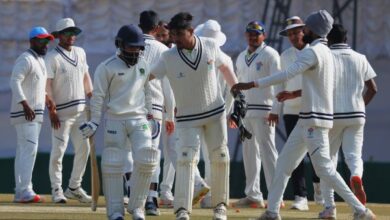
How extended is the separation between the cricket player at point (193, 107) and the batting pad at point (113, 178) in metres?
0.57

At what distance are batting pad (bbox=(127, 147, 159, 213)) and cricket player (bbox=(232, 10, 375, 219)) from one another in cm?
104

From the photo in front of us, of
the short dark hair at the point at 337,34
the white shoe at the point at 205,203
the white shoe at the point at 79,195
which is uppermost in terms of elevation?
the short dark hair at the point at 337,34

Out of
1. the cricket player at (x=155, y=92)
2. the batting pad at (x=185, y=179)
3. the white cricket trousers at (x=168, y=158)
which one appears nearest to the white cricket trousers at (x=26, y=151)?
the white cricket trousers at (x=168, y=158)

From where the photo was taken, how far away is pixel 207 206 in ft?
51.6

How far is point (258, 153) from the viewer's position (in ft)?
53.8

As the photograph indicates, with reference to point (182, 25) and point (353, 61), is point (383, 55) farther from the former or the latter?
point (182, 25)

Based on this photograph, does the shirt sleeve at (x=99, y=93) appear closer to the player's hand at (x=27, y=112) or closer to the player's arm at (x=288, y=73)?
the player's arm at (x=288, y=73)

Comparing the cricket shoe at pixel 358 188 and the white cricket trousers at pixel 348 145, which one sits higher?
the white cricket trousers at pixel 348 145

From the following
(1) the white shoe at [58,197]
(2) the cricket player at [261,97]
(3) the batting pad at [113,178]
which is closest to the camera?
(3) the batting pad at [113,178]

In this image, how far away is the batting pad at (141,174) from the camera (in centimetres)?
1274

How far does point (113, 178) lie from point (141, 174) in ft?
0.93

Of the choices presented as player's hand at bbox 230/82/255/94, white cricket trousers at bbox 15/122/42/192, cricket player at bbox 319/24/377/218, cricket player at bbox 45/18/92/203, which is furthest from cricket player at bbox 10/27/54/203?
player's hand at bbox 230/82/255/94

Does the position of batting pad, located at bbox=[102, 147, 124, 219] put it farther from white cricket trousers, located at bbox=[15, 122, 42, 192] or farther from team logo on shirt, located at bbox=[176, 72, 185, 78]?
white cricket trousers, located at bbox=[15, 122, 42, 192]

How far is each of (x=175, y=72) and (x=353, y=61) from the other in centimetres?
235
